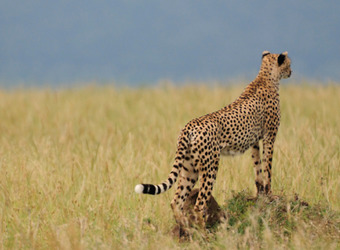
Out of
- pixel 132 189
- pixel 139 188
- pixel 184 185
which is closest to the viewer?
pixel 139 188

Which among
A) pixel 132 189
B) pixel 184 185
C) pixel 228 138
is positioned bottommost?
pixel 132 189

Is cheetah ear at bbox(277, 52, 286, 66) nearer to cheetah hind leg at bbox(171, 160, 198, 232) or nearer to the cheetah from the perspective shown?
the cheetah

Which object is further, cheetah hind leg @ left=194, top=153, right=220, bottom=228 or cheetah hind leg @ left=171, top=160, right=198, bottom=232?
cheetah hind leg @ left=171, top=160, right=198, bottom=232

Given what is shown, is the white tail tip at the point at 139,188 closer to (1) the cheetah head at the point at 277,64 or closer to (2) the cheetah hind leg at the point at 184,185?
(2) the cheetah hind leg at the point at 184,185

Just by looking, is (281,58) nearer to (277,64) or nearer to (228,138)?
(277,64)

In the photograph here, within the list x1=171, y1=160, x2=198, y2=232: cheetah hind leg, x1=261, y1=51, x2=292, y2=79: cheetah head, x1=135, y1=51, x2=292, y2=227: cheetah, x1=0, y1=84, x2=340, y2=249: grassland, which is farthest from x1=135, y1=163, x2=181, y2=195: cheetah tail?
x1=261, y1=51, x2=292, y2=79: cheetah head

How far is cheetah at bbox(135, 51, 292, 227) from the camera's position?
4168mm

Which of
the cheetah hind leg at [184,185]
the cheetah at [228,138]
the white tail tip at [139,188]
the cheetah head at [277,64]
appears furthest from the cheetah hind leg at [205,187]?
the cheetah head at [277,64]

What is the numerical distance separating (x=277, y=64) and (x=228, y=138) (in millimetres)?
1138

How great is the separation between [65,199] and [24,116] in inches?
212

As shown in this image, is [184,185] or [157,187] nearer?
[157,187]

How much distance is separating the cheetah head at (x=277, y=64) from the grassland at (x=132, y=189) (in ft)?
3.46

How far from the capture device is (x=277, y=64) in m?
5.20

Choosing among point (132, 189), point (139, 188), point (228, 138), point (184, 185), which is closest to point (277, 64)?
point (228, 138)
